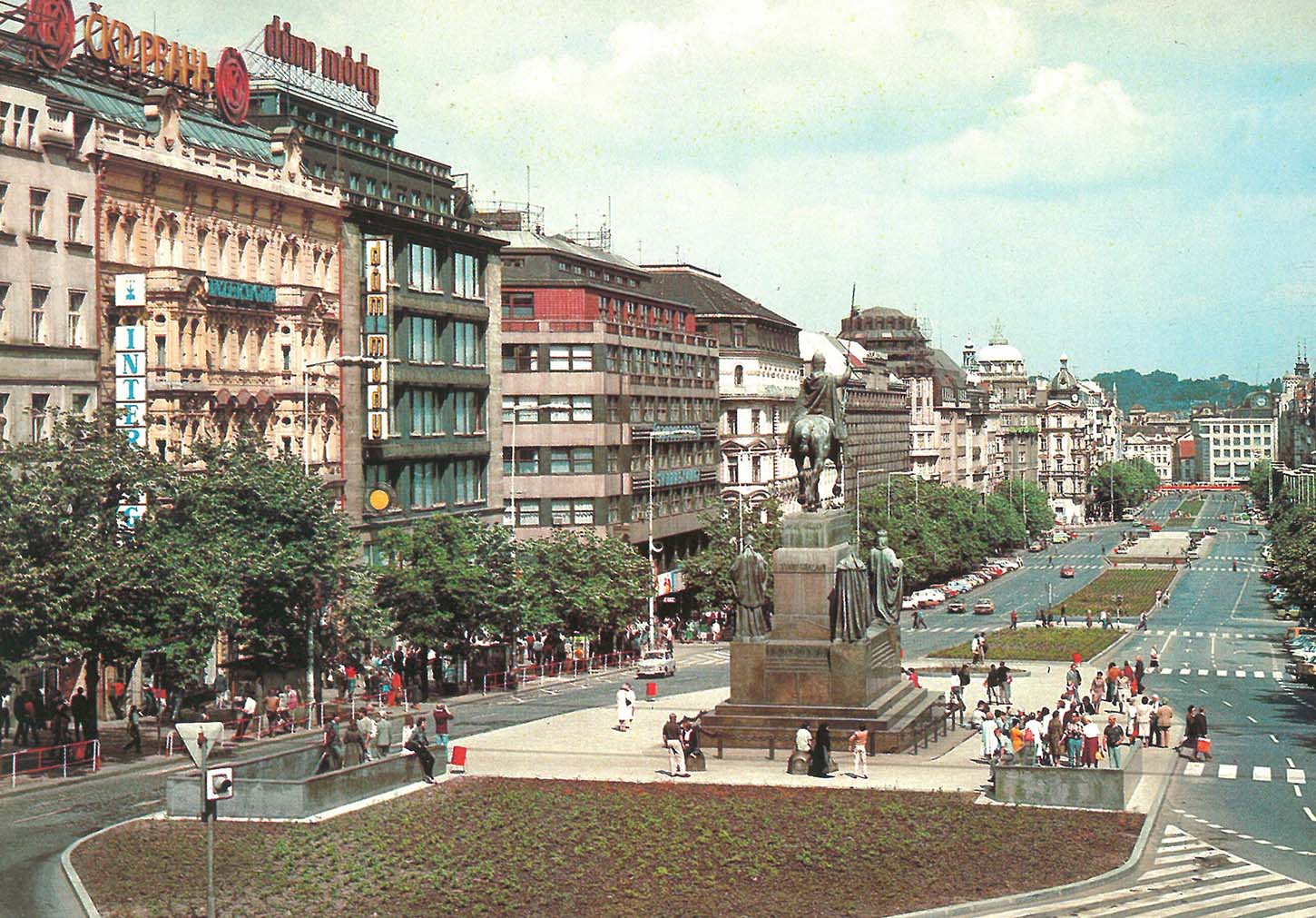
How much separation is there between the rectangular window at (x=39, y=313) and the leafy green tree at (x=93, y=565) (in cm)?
1134

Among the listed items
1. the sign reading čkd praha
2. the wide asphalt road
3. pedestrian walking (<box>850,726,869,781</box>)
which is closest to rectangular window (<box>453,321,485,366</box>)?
the sign reading čkd praha

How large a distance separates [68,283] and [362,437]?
21.5 meters

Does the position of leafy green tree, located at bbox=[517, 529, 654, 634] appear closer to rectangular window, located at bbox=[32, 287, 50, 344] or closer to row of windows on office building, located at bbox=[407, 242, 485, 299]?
row of windows on office building, located at bbox=[407, 242, 485, 299]

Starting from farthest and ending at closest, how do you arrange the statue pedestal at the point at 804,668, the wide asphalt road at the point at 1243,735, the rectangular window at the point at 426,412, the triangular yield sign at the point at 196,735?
the rectangular window at the point at 426,412 → the statue pedestal at the point at 804,668 → the wide asphalt road at the point at 1243,735 → the triangular yield sign at the point at 196,735

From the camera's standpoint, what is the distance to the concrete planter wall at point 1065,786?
4209cm

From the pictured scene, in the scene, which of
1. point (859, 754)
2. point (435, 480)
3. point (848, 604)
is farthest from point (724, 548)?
point (859, 754)

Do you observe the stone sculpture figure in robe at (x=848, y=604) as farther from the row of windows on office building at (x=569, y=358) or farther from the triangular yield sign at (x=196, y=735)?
the row of windows on office building at (x=569, y=358)

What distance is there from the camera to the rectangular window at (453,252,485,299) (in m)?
98.4

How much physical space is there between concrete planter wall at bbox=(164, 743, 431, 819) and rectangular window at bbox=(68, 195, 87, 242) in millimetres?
30938

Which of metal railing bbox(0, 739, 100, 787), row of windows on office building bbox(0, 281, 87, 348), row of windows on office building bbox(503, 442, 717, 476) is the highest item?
row of windows on office building bbox(0, 281, 87, 348)

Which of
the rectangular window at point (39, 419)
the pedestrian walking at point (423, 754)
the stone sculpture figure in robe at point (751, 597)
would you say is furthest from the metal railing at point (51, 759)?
the rectangular window at point (39, 419)

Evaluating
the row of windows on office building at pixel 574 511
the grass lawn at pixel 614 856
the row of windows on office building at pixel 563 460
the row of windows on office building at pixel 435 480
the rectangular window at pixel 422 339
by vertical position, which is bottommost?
the grass lawn at pixel 614 856

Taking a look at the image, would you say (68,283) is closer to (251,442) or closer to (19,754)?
(251,442)

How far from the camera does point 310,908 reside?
32531 mm
